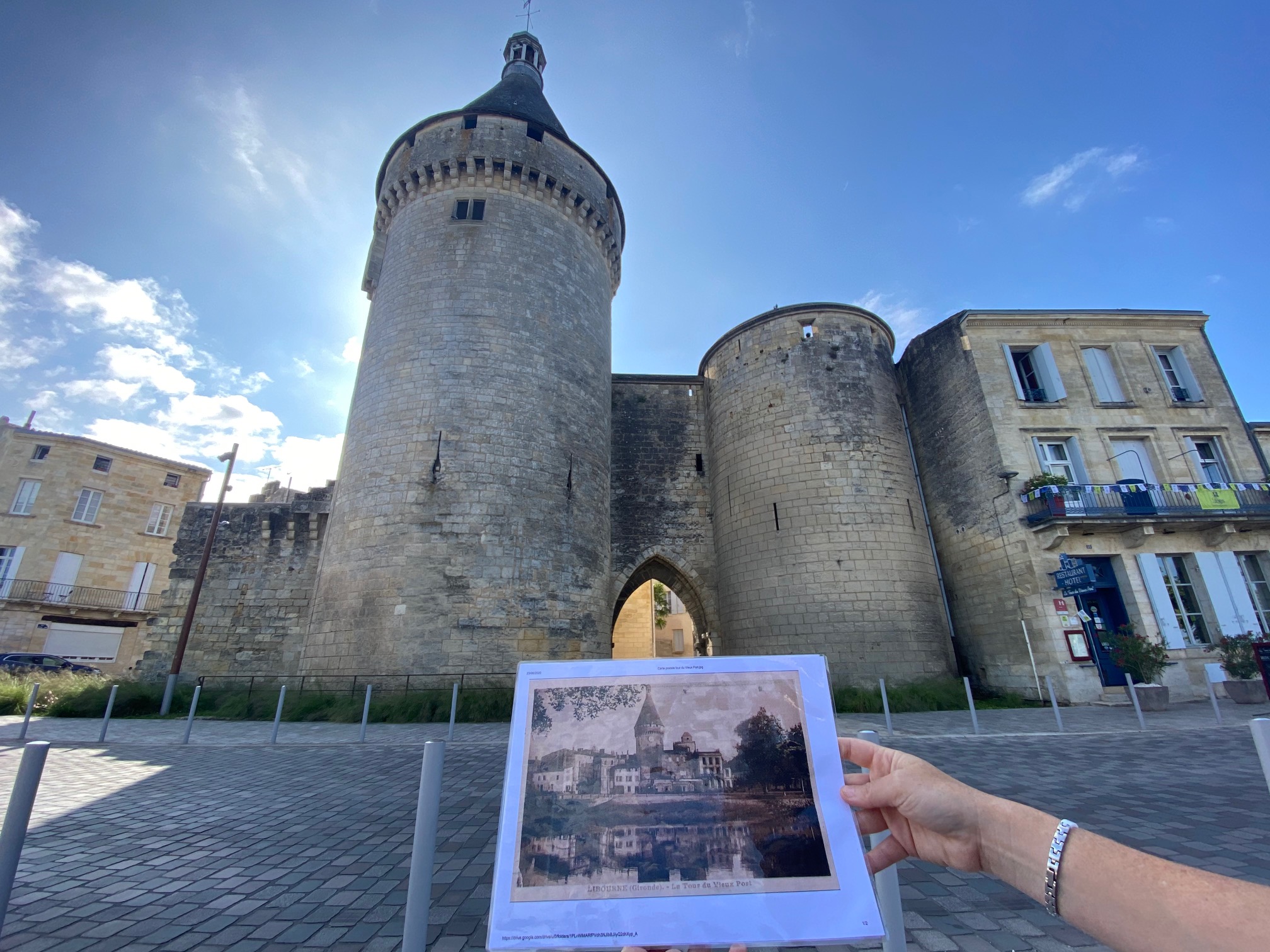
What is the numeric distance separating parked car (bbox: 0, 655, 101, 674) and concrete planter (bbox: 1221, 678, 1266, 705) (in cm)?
2677

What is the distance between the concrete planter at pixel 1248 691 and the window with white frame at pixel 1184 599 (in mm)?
1218

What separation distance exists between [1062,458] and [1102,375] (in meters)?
2.94

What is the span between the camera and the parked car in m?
15.5


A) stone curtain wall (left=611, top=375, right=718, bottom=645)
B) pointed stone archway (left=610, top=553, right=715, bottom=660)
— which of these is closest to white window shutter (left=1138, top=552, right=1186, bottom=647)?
stone curtain wall (left=611, top=375, right=718, bottom=645)

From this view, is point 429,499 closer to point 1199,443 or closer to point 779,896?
Result: point 779,896

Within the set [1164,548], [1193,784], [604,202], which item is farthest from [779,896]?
[604,202]

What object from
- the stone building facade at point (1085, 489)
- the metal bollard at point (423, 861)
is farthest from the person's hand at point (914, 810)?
the stone building facade at point (1085, 489)

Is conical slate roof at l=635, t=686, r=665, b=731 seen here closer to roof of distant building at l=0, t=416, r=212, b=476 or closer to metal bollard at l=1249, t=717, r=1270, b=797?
metal bollard at l=1249, t=717, r=1270, b=797

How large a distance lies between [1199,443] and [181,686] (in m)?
25.1

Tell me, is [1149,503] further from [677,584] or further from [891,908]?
[891,908]

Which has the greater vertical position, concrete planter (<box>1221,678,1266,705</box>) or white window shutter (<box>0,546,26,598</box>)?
white window shutter (<box>0,546,26,598</box>)

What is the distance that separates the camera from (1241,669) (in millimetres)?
10789

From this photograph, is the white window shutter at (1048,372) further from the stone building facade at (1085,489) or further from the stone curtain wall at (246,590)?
the stone curtain wall at (246,590)

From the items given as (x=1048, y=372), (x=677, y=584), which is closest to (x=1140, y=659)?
(x=1048, y=372)
